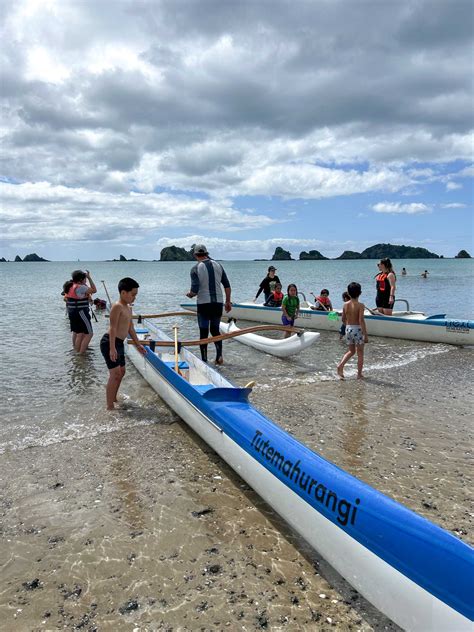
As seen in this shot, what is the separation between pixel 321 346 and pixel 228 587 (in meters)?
8.58

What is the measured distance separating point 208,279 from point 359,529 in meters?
5.89

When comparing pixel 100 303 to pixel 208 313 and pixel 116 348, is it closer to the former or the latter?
pixel 208 313

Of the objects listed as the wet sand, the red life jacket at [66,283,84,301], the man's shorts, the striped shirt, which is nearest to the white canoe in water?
the man's shorts

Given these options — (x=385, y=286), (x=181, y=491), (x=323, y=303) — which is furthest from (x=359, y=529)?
(x=323, y=303)

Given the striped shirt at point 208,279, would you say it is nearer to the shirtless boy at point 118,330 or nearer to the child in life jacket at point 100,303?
the shirtless boy at point 118,330

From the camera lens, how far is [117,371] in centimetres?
595

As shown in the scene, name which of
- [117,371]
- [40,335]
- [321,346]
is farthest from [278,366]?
[40,335]

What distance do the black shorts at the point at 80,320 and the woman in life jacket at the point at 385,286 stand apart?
712cm

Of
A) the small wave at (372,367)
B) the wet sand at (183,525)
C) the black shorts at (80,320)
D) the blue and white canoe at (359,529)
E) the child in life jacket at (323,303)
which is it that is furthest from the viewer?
the child in life jacket at (323,303)

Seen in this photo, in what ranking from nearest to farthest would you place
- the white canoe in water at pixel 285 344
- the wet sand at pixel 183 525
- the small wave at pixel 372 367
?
the wet sand at pixel 183 525, the small wave at pixel 372 367, the white canoe in water at pixel 285 344

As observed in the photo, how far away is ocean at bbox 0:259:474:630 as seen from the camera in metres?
2.66

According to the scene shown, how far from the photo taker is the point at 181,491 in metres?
3.94

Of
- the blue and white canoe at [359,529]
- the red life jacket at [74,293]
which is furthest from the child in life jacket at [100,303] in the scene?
the blue and white canoe at [359,529]

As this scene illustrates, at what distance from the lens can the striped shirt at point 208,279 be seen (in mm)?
7973
